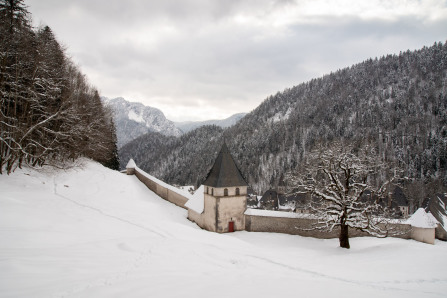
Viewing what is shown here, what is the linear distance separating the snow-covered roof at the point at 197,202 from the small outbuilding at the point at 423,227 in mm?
18776

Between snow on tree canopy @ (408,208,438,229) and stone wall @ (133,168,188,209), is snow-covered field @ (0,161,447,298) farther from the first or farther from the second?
stone wall @ (133,168,188,209)

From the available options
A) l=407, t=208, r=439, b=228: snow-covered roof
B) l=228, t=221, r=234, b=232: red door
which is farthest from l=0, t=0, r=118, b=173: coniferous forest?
l=407, t=208, r=439, b=228: snow-covered roof

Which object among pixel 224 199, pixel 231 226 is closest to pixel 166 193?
pixel 224 199

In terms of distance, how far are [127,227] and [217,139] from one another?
5941 inches

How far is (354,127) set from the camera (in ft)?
432

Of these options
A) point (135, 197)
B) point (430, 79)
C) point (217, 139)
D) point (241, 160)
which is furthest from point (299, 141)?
point (135, 197)

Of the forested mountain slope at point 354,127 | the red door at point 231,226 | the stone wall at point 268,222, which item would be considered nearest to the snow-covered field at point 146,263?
the stone wall at point 268,222

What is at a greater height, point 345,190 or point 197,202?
point 345,190

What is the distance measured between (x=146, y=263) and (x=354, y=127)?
14335 centimetres

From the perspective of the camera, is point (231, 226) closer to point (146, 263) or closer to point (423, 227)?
point (423, 227)

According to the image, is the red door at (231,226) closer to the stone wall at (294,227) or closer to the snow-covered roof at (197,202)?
the stone wall at (294,227)

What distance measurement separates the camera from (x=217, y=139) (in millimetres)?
163750

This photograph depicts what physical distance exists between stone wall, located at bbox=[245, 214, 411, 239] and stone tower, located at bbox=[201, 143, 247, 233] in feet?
4.64

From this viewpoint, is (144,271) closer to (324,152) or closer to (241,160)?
(324,152)
